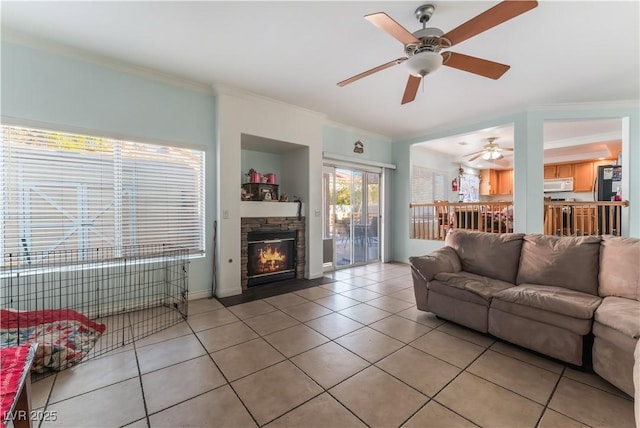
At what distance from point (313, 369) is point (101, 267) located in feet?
8.18

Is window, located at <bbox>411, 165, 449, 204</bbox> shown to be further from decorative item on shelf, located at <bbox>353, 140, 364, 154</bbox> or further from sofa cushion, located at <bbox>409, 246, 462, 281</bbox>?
sofa cushion, located at <bbox>409, 246, 462, 281</bbox>

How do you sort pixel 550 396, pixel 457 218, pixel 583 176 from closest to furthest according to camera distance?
pixel 550 396 < pixel 457 218 < pixel 583 176

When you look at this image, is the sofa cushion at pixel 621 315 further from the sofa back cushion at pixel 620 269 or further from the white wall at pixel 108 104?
the white wall at pixel 108 104

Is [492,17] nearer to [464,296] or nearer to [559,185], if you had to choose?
[464,296]

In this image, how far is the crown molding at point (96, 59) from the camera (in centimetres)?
250

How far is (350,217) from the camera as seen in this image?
5.46m

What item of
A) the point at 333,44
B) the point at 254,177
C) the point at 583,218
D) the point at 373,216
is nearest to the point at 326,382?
the point at 333,44

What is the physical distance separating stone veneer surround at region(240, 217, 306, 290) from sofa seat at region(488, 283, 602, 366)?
9.27 ft

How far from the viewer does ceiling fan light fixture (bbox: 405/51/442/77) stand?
2.10 metres

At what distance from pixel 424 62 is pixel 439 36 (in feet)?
0.62

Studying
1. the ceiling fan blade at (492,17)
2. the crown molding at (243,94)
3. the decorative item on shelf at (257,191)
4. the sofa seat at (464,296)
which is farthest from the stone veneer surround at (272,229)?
the ceiling fan blade at (492,17)

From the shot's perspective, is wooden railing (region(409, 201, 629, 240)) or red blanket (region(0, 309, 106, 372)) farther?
wooden railing (region(409, 201, 629, 240))

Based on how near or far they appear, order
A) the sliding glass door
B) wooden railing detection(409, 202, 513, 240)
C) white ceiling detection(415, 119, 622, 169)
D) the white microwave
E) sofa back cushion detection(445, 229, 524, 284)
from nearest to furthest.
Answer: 1. sofa back cushion detection(445, 229, 524, 284)
2. wooden railing detection(409, 202, 513, 240)
3. white ceiling detection(415, 119, 622, 169)
4. the sliding glass door
5. the white microwave

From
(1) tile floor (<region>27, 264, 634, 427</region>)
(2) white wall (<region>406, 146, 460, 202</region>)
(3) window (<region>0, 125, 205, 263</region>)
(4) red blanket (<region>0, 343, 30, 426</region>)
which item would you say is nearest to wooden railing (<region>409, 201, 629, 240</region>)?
(2) white wall (<region>406, 146, 460, 202</region>)
